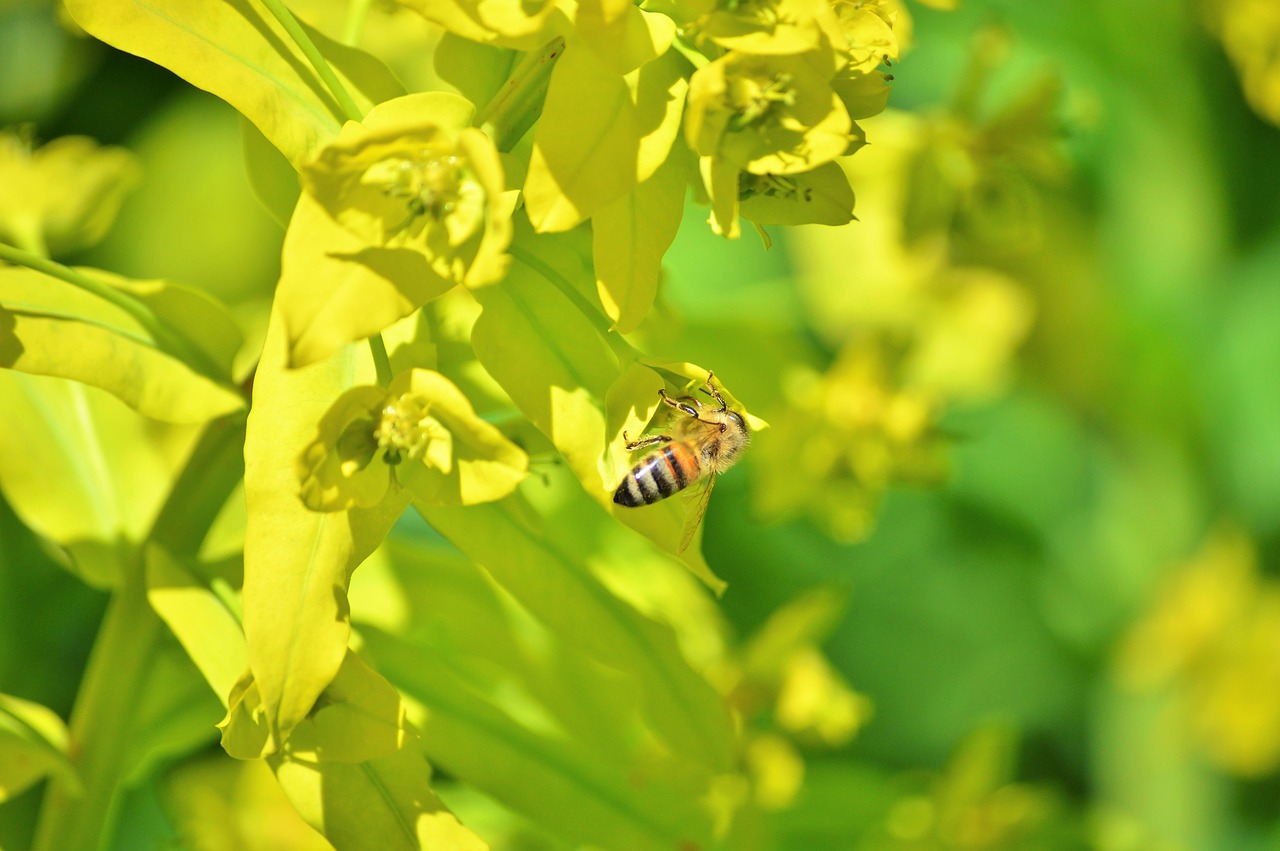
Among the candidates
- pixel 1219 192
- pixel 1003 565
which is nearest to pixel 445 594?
pixel 1003 565

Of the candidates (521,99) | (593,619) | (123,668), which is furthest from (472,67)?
(123,668)

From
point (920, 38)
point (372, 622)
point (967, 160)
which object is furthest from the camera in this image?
point (920, 38)

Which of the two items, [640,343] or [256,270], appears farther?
[256,270]

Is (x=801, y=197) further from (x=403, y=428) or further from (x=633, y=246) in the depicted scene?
(x=403, y=428)

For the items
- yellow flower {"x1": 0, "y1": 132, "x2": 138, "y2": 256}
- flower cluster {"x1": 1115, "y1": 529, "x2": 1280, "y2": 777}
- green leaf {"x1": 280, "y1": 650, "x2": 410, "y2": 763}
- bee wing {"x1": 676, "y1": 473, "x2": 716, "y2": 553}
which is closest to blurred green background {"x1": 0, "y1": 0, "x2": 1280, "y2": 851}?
flower cluster {"x1": 1115, "y1": 529, "x2": 1280, "y2": 777}

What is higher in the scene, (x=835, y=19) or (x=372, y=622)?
(x=835, y=19)

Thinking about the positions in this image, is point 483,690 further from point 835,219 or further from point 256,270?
point 256,270

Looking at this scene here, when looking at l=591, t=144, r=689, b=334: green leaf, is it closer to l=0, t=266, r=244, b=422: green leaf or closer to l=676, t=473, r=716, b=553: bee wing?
l=676, t=473, r=716, b=553: bee wing
